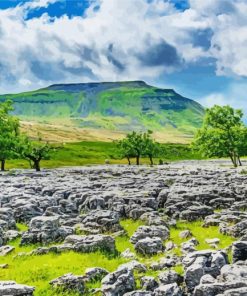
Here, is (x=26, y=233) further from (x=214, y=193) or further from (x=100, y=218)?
(x=214, y=193)

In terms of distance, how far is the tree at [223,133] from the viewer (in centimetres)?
11362

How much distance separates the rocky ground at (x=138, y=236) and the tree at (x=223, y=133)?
6919 centimetres

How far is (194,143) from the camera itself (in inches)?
4990

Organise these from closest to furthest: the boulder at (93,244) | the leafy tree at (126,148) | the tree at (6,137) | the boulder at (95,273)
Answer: the boulder at (95,273) → the boulder at (93,244) → the tree at (6,137) → the leafy tree at (126,148)

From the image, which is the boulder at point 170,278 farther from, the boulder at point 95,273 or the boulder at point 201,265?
the boulder at point 95,273

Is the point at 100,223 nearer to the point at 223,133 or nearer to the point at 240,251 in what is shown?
the point at 240,251

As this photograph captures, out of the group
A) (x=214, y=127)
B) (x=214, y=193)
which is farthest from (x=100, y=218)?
(x=214, y=127)

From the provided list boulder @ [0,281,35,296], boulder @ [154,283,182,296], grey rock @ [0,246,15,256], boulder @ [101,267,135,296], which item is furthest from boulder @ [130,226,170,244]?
boulder @ [0,281,35,296]

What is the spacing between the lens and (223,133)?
376ft

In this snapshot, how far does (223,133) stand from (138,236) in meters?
94.9

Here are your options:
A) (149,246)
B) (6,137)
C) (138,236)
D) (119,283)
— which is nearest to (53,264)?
(149,246)

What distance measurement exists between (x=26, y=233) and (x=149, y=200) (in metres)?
13.6

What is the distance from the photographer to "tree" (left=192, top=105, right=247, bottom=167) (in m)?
114

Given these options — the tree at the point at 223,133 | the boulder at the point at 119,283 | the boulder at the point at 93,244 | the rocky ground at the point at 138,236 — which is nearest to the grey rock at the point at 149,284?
the rocky ground at the point at 138,236
